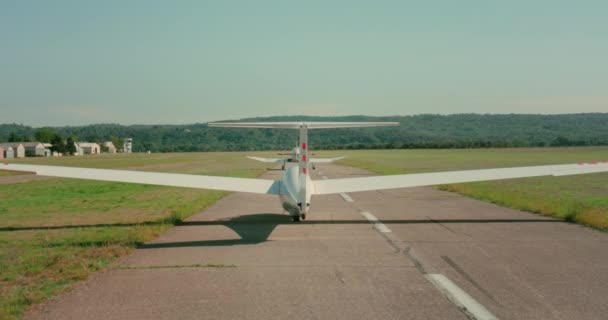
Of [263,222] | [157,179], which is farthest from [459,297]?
[157,179]

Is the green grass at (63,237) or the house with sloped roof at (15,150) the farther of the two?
the house with sloped roof at (15,150)

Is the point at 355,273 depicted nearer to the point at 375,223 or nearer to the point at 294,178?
the point at 294,178

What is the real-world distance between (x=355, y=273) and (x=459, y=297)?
1.96 metres

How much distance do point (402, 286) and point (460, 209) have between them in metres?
11.4

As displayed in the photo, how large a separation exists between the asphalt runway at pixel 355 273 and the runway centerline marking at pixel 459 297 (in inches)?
0.6

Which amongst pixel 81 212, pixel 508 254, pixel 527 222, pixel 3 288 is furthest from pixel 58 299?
pixel 81 212

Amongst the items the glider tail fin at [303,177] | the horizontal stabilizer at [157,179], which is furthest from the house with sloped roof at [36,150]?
the glider tail fin at [303,177]

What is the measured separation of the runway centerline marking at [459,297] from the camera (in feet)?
19.7

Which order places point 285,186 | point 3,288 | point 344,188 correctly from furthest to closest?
point 344,188, point 285,186, point 3,288

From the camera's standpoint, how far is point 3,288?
7.78 meters

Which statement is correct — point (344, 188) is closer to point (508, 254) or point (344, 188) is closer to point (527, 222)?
point (527, 222)

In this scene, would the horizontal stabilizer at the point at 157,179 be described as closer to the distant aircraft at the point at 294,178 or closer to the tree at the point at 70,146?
the distant aircraft at the point at 294,178

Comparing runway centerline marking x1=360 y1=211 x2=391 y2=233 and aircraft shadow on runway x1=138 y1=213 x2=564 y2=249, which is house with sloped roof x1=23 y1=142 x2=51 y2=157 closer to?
aircraft shadow on runway x1=138 y1=213 x2=564 y2=249

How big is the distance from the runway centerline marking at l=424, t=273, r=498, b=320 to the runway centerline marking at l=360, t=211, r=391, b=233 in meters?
5.11
